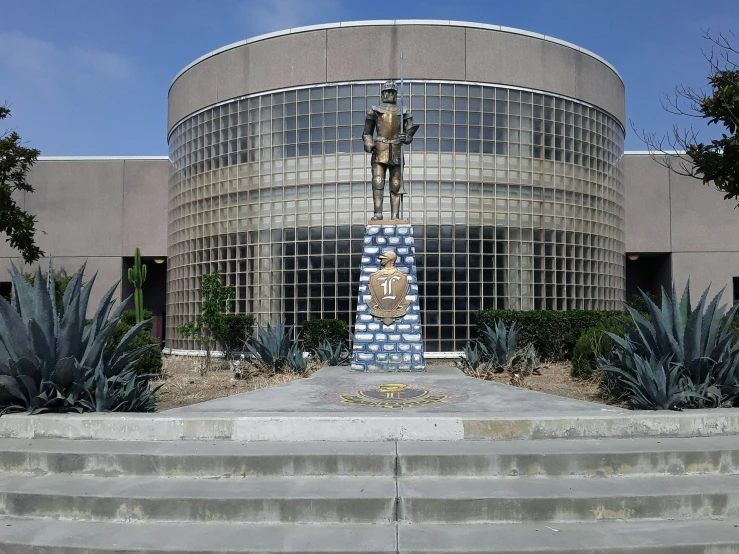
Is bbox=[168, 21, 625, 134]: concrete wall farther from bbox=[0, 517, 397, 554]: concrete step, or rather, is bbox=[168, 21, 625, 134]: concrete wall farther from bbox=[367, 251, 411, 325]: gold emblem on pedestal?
bbox=[0, 517, 397, 554]: concrete step

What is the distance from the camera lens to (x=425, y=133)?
61.9 feet

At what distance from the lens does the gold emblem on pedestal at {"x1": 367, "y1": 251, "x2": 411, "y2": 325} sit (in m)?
12.1

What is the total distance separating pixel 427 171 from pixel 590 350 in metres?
9.06

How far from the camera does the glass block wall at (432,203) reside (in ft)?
61.2

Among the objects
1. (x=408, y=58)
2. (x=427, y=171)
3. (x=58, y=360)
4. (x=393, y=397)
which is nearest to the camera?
(x=58, y=360)

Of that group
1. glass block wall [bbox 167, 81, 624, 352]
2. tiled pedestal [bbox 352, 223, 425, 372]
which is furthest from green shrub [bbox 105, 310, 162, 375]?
glass block wall [bbox 167, 81, 624, 352]

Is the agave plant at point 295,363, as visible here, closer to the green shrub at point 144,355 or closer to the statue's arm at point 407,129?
the green shrub at point 144,355

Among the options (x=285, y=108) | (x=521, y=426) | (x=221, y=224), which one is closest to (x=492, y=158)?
(x=285, y=108)

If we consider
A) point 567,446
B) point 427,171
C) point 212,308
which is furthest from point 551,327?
point 567,446

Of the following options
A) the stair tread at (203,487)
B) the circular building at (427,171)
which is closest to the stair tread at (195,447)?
the stair tread at (203,487)

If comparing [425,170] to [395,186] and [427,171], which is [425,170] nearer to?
[427,171]

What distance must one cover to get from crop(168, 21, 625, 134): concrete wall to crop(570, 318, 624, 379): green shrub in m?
10.4

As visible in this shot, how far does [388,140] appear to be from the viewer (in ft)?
41.4

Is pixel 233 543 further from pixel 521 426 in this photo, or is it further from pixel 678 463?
pixel 678 463
